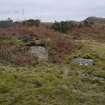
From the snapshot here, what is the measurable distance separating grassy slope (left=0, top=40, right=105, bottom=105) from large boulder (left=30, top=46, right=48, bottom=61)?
2.09 metres

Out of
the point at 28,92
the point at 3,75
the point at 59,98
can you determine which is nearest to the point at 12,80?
the point at 3,75

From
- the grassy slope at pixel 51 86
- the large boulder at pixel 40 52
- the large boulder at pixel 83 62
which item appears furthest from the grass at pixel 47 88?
the large boulder at pixel 40 52

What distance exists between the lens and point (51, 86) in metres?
8.26

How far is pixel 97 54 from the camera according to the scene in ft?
45.9

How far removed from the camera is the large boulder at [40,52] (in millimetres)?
13028

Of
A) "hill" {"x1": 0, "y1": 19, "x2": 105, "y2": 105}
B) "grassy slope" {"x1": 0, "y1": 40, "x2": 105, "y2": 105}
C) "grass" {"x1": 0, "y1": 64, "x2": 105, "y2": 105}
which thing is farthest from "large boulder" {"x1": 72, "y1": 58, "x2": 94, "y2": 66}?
"grass" {"x1": 0, "y1": 64, "x2": 105, "y2": 105}

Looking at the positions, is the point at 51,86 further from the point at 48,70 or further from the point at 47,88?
the point at 48,70

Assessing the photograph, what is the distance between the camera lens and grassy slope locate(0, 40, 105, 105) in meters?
7.42

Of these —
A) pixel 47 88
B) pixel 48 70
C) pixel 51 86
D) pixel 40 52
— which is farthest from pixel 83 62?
pixel 47 88

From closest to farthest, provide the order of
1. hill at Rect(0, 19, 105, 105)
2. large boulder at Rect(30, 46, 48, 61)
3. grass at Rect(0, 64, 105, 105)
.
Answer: grass at Rect(0, 64, 105, 105) → hill at Rect(0, 19, 105, 105) → large boulder at Rect(30, 46, 48, 61)

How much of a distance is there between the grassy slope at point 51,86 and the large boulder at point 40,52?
6.84ft

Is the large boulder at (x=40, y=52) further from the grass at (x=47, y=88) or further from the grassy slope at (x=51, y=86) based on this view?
the grass at (x=47, y=88)

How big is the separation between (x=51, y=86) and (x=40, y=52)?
5.30 meters

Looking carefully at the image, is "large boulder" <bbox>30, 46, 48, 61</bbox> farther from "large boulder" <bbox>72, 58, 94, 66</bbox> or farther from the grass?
the grass
